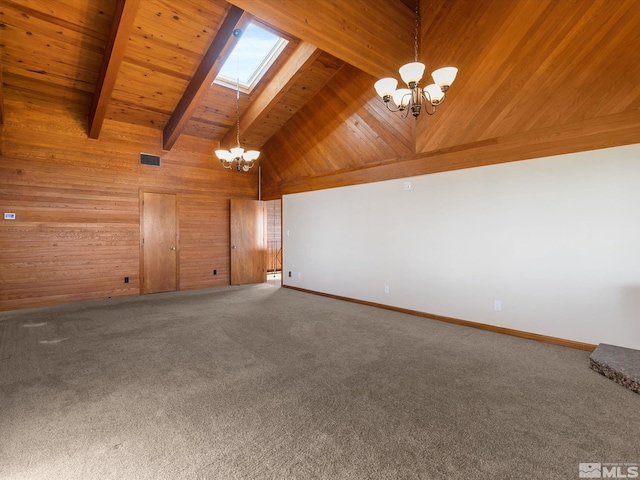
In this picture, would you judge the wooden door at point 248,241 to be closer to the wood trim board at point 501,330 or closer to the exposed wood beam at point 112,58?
the exposed wood beam at point 112,58

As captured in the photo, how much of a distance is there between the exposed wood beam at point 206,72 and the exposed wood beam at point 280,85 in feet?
3.70

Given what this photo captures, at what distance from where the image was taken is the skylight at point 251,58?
5176 millimetres

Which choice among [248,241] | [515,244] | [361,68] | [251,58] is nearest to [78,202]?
[248,241]

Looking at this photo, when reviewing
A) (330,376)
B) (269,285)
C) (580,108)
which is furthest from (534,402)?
(269,285)

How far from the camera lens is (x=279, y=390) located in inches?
100

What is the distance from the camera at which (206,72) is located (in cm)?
499

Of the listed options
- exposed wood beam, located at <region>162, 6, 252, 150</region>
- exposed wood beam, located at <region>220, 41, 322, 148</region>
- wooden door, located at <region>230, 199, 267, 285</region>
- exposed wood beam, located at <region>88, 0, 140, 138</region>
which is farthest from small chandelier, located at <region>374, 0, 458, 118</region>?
wooden door, located at <region>230, 199, 267, 285</region>

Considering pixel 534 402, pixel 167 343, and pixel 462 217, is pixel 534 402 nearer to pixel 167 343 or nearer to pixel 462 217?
pixel 462 217

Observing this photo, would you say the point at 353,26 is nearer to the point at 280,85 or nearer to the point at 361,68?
the point at 361,68

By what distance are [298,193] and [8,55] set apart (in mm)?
4959

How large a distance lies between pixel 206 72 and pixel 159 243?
3532 mm

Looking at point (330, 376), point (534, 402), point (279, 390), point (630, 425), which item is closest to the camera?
point (630, 425)

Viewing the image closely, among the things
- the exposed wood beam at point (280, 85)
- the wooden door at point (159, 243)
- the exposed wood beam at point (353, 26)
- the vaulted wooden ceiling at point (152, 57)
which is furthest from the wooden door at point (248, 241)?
the exposed wood beam at point (353, 26)

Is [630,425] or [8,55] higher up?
[8,55]
